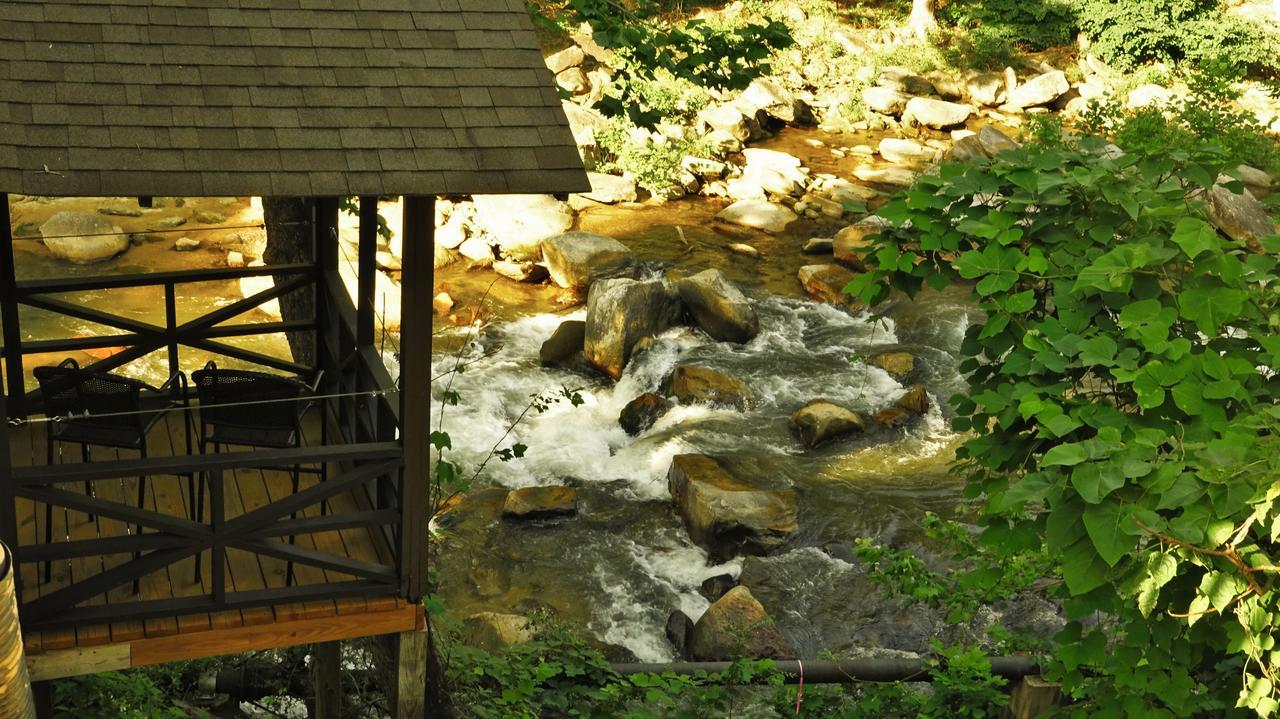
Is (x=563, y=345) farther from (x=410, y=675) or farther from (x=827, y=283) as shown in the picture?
(x=410, y=675)

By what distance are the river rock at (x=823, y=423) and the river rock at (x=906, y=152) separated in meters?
8.51

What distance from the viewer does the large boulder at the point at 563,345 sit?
43.8 ft

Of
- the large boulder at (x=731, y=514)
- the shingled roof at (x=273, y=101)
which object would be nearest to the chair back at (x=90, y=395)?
the shingled roof at (x=273, y=101)

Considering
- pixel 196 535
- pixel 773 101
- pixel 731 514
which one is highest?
pixel 196 535

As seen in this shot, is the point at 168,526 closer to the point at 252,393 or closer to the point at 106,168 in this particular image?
the point at 252,393

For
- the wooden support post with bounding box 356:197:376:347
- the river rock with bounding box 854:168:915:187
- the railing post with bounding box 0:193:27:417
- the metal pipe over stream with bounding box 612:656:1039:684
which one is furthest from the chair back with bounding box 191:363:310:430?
the river rock with bounding box 854:168:915:187

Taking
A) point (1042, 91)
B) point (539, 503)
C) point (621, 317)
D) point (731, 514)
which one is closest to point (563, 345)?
point (621, 317)

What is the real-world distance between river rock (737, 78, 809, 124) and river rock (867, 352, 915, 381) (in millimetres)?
8300

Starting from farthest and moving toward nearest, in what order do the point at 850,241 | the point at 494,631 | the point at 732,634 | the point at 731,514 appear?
the point at 850,241 → the point at 731,514 → the point at 494,631 → the point at 732,634

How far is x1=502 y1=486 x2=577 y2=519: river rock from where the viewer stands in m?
10.8

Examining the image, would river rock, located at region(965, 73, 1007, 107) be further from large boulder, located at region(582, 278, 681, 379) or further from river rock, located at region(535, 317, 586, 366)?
river rock, located at region(535, 317, 586, 366)

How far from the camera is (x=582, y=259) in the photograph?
15.0 metres

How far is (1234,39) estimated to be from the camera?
22781 mm

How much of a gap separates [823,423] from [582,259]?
14.3ft
